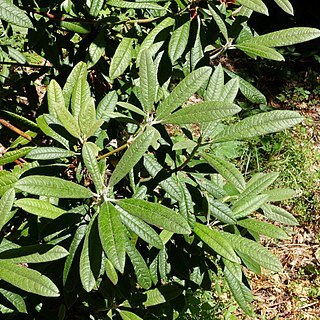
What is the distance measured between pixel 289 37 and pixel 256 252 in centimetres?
57

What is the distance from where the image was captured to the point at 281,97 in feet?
15.4

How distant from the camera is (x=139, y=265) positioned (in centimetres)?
140

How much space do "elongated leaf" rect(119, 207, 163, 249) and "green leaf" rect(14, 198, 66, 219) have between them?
186mm

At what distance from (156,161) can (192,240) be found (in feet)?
0.80

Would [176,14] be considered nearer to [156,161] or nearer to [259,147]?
[156,161]

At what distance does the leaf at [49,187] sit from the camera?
1.13 m

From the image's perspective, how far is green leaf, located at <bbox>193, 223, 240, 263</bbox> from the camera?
127cm

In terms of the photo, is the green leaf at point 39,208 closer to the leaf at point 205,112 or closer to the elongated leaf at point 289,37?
the leaf at point 205,112

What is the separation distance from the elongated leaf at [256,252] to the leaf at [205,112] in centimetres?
36

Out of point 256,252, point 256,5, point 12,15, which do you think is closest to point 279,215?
point 256,252

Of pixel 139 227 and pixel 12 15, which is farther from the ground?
pixel 12 15

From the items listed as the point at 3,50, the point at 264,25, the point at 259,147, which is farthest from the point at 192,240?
the point at 264,25

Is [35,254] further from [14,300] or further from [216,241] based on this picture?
[216,241]

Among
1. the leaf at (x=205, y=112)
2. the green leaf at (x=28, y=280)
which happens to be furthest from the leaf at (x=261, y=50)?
the green leaf at (x=28, y=280)
